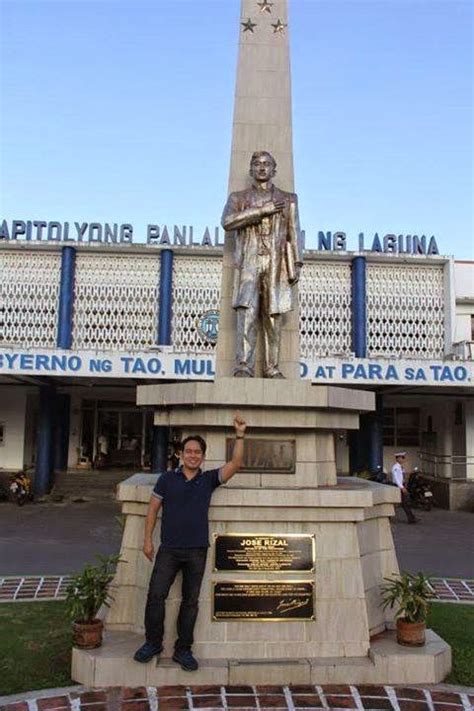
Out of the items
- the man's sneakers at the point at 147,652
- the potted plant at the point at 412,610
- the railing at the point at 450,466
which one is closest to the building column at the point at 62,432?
the railing at the point at 450,466

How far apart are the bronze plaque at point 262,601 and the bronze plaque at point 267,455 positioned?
0.90 meters

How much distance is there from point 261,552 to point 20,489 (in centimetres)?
1297

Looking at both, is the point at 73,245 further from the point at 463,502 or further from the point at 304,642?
the point at 304,642

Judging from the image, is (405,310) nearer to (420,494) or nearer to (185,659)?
(420,494)

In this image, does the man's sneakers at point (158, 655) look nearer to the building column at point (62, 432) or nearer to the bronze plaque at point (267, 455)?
the bronze plaque at point (267, 455)

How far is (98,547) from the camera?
9945mm

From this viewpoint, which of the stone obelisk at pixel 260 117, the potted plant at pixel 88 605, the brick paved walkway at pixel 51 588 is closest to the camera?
the potted plant at pixel 88 605

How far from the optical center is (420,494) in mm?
15984

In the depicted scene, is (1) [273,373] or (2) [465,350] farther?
(2) [465,350]

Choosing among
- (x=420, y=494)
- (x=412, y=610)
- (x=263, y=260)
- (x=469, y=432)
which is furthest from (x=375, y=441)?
(x=412, y=610)

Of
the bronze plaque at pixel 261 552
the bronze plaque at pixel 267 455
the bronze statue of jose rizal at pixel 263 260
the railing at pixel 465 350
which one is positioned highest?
the railing at pixel 465 350

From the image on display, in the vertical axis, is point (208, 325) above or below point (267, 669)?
above

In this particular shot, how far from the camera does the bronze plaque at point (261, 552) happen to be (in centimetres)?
463

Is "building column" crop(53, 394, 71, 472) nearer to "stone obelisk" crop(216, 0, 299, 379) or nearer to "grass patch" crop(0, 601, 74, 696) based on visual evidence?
"grass patch" crop(0, 601, 74, 696)
